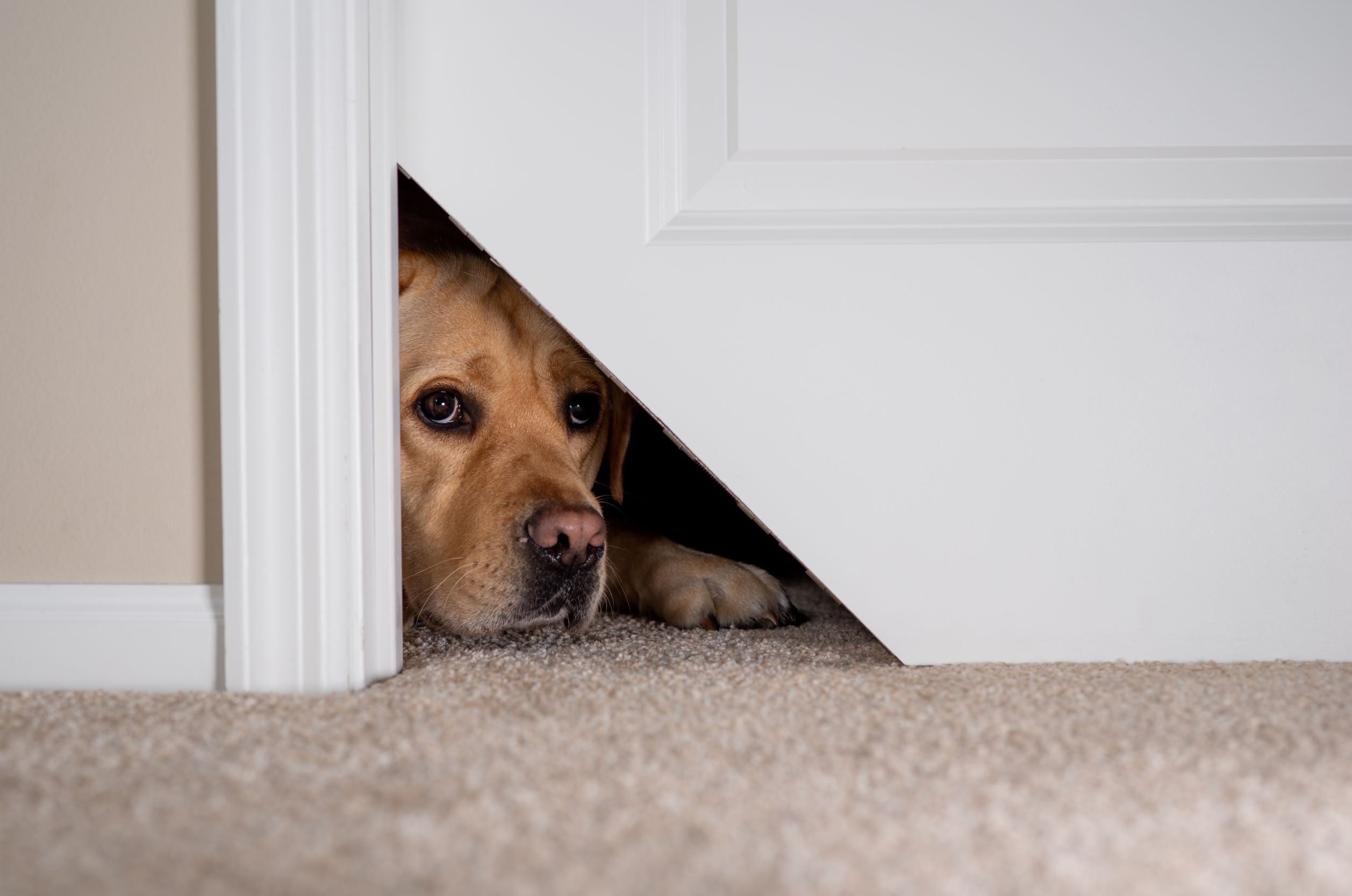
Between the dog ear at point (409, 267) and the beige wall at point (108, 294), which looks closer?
the beige wall at point (108, 294)

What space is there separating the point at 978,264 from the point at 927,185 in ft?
0.38

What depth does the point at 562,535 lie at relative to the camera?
1.42 metres

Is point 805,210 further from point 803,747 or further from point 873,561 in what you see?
point 803,747

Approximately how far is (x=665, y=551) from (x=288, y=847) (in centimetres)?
125

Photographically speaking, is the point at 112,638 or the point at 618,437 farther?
the point at 618,437

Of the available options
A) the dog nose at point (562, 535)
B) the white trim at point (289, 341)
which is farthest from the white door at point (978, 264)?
the dog nose at point (562, 535)

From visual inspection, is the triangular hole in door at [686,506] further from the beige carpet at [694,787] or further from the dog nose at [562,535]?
the beige carpet at [694,787]

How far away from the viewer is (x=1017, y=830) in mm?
550

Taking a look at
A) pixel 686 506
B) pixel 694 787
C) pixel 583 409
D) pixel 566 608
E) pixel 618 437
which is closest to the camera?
pixel 694 787

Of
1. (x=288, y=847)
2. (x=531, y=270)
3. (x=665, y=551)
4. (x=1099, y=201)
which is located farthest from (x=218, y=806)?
(x=665, y=551)

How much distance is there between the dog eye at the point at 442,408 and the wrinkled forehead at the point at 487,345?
3cm

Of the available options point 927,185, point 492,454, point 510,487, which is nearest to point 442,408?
point 492,454

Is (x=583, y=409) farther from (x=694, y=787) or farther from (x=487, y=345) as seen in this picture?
(x=694, y=787)

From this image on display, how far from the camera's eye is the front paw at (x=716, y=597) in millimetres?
1562
